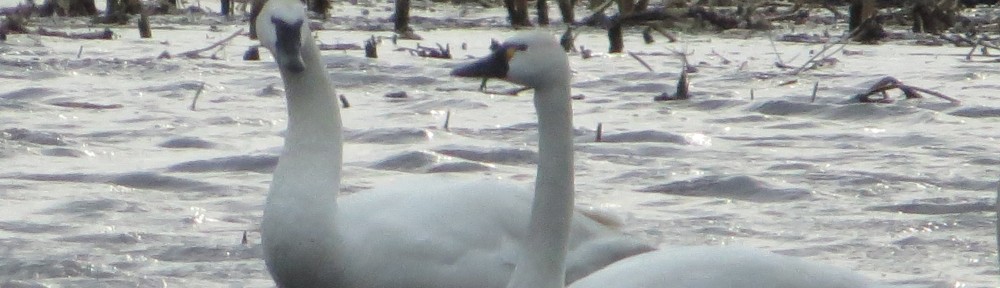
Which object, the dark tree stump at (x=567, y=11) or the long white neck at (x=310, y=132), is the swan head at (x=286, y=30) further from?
the dark tree stump at (x=567, y=11)

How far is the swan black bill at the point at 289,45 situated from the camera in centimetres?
522

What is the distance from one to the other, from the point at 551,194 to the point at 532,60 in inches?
12.1

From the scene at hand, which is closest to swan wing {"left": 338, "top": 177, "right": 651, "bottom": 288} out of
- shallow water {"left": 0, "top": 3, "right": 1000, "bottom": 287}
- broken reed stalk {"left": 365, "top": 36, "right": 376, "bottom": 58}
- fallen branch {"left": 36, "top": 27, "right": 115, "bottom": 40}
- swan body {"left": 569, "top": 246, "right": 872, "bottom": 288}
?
shallow water {"left": 0, "top": 3, "right": 1000, "bottom": 287}

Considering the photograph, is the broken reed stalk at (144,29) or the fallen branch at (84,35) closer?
the fallen branch at (84,35)

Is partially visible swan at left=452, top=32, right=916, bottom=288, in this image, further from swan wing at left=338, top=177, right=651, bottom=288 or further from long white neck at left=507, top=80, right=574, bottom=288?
swan wing at left=338, top=177, right=651, bottom=288

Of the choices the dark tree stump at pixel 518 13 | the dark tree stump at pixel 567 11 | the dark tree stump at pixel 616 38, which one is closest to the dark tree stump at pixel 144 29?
the dark tree stump at pixel 518 13

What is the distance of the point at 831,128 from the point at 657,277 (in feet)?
18.5

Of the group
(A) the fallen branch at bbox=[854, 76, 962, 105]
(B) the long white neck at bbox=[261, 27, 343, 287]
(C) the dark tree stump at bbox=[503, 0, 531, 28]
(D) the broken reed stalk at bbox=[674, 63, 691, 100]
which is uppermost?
(B) the long white neck at bbox=[261, 27, 343, 287]

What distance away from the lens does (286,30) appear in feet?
17.1

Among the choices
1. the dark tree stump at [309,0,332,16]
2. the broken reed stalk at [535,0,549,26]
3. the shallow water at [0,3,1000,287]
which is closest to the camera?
the shallow water at [0,3,1000,287]

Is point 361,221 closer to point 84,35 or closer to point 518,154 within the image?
point 518,154

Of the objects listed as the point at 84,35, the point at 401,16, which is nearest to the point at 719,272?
the point at 84,35

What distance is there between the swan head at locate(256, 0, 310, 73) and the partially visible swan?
0.89 m

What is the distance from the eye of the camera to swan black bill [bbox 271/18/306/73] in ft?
17.1
